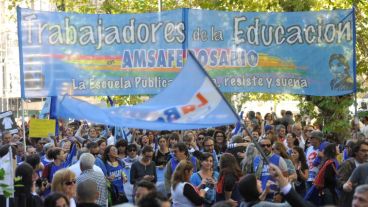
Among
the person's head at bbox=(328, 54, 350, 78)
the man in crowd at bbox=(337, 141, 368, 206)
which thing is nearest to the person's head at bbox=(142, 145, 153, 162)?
the man in crowd at bbox=(337, 141, 368, 206)

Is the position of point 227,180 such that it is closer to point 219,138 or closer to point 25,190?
point 25,190

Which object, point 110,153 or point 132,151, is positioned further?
point 132,151

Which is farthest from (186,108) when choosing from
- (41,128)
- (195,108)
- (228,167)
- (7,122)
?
(7,122)

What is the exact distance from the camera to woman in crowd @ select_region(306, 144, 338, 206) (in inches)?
529

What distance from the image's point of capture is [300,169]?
1437 centimetres

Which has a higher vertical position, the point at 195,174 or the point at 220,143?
the point at 195,174

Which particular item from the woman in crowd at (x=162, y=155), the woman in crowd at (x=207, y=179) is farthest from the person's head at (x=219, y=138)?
the woman in crowd at (x=207, y=179)

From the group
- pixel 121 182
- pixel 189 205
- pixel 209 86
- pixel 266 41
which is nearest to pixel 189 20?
pixel 266 41

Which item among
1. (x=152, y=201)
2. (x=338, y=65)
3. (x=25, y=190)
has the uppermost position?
(x=338, y=65)

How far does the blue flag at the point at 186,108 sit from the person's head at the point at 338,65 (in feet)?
27.4

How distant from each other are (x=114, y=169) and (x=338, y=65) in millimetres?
5093

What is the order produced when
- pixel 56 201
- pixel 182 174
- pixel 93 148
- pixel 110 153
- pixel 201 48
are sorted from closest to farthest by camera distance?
pixel 56 201
pixel 182 174
pixel 110 153
pixel 93 148
pixel 201 48

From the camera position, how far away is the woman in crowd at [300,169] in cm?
1430

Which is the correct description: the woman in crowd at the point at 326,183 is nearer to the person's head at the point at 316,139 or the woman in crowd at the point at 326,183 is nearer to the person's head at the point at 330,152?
the person's head at the point at 330,152
